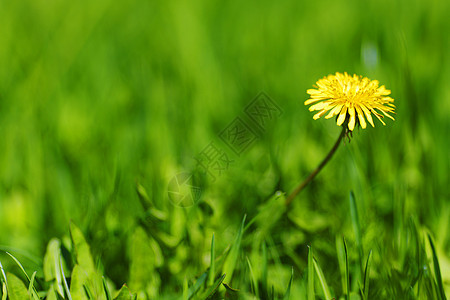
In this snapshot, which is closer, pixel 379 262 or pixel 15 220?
pixel 379 262

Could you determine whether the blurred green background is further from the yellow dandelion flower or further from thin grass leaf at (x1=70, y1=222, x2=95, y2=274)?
the yellow dandelion flower

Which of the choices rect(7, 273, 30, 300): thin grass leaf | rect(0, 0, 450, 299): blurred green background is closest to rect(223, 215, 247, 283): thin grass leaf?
rect(0, 0, 450, 299): blurred green background

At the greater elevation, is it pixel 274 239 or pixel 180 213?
pixel 274 239

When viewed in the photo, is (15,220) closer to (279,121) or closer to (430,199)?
(279,121)

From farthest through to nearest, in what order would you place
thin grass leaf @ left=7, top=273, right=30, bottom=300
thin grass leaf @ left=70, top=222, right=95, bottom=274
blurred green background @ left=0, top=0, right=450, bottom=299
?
blurred green background @ left=0, top=0, right=450, bottom=299 < thin grass leaf @ left=70, top=222, right=95, bottom=274 < thin grass leaf @ left=7, top=273, right=30, bottom=300

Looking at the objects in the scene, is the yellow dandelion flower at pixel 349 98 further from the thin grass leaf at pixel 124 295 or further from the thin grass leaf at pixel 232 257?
the thin grass leaf at pixel 124 295

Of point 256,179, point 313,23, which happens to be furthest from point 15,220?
point 313,23

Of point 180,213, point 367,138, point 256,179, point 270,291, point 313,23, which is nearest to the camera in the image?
point 270,291

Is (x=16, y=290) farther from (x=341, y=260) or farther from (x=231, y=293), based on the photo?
(x=341, y=260)

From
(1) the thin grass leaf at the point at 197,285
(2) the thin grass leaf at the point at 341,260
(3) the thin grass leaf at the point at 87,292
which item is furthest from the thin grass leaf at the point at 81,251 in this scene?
(2) the thin grass leaf at the point at 341,260

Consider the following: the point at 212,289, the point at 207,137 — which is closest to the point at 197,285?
the point at 212,289
